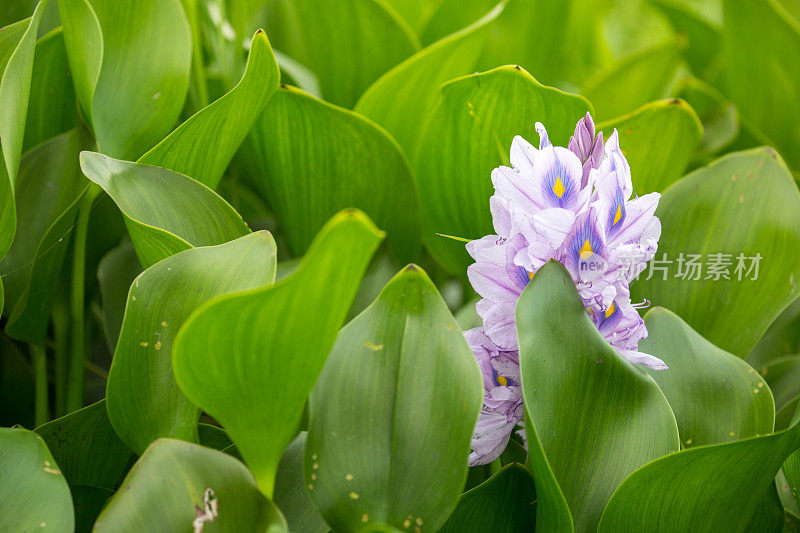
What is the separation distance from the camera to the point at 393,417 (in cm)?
49

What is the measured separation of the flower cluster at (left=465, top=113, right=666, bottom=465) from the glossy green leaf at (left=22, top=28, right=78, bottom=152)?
0.49 m

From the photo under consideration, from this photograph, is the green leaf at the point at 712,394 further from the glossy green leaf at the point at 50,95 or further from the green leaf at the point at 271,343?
the glossy green leaf at the point at 50,95

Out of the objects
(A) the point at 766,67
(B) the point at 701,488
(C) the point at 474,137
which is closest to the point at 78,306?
(C) the point at 474,137

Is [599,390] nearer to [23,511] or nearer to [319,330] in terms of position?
[319,330]

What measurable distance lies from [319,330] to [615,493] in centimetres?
25

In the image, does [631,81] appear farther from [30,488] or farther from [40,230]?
[30,488]

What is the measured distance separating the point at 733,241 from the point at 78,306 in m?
0.67

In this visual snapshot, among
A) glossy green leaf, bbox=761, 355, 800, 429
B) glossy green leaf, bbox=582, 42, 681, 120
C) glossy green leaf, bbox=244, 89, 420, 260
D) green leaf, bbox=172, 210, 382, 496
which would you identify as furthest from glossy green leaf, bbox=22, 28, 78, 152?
glossy green leaf, bbox=761, 355, 800, 429

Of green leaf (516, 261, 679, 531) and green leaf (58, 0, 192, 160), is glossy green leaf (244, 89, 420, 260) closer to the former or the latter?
green leaf (58, 0, 192, 160)

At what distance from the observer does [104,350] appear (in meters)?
1.12

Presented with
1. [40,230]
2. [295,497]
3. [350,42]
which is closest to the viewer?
[295,497]

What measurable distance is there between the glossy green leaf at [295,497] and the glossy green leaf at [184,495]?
9 cm

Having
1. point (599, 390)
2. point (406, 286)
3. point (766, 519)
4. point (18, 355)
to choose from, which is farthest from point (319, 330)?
point (18, 355)

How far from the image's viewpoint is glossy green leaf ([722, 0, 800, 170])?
3.50 feet
